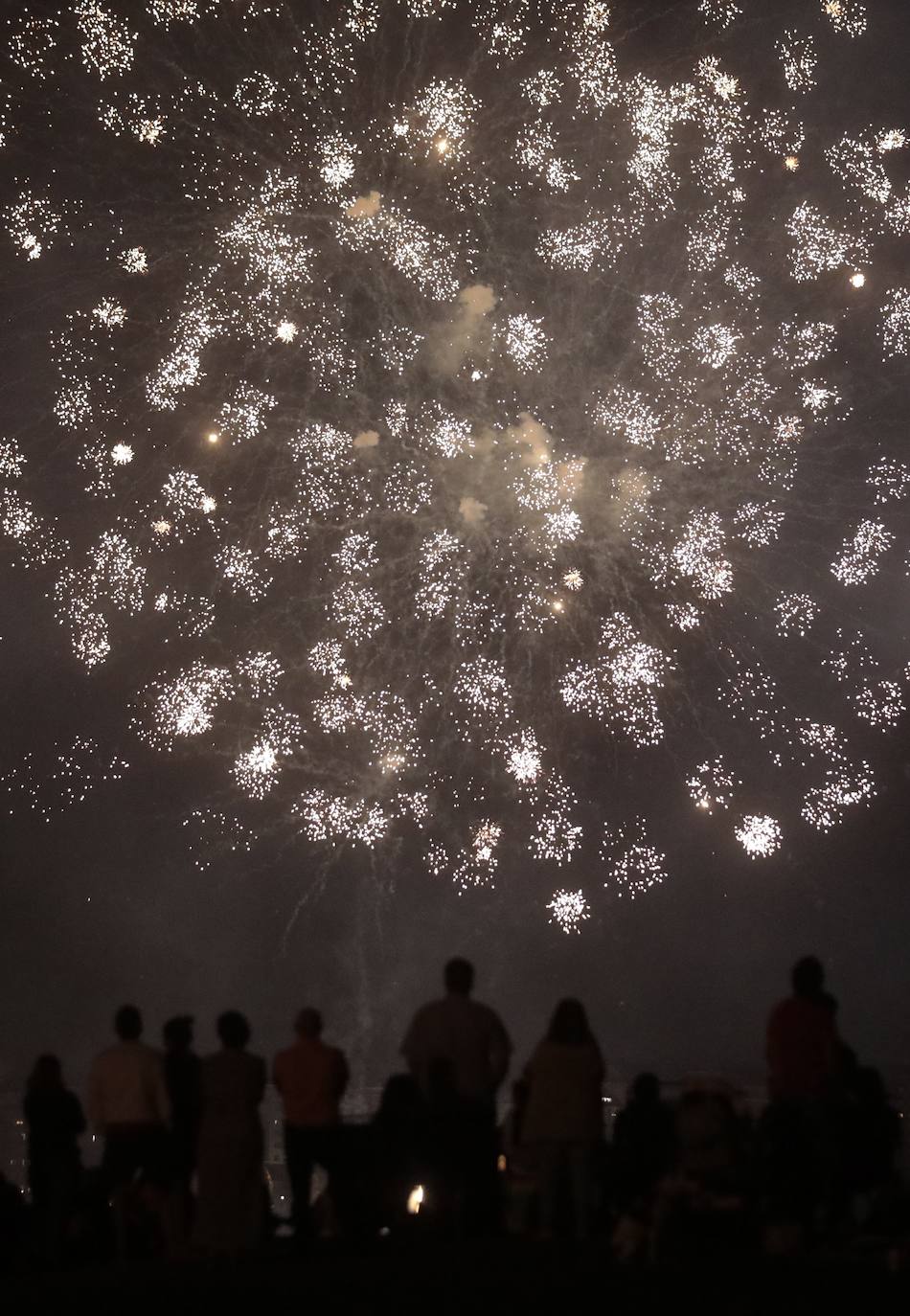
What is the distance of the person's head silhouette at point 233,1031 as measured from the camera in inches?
342

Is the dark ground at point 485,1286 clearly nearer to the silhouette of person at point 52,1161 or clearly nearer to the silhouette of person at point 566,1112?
the silhouette of person at point 566,1112

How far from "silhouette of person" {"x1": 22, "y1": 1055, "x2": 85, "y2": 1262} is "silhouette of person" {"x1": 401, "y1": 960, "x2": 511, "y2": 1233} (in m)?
1.80

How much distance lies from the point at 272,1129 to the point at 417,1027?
29790 millimetres

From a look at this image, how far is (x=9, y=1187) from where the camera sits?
9203 millimetres

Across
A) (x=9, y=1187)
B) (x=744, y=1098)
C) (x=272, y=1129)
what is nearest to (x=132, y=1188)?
(x=9, y=1187)

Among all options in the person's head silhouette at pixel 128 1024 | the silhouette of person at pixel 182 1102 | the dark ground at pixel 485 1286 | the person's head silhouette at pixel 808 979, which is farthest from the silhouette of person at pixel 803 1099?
the person's head silhouette at pixel 128 1024

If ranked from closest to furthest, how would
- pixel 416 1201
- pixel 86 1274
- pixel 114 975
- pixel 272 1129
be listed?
pixel 86 1274 < pixel 416 1201 < pixel 272 1129 < pixel 114 975

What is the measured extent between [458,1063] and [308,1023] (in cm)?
80

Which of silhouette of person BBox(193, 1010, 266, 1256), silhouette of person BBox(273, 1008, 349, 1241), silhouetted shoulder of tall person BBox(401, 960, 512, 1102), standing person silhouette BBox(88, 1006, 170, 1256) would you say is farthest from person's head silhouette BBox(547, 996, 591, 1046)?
standing person silhouette BBox(88, 1006, 170, 1256)

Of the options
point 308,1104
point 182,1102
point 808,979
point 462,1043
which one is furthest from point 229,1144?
point 808,979

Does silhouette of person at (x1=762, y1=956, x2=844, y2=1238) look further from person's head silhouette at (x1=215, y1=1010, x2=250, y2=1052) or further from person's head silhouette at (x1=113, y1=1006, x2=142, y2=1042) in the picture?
person's head silhouette at (x1=113, y1=1006, x2=142, y2=1042)

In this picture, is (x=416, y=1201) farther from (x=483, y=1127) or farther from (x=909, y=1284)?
(x=909, y=1284)

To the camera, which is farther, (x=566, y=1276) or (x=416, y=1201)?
(x=416, y=1201)

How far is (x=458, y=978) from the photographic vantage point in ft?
28.5
